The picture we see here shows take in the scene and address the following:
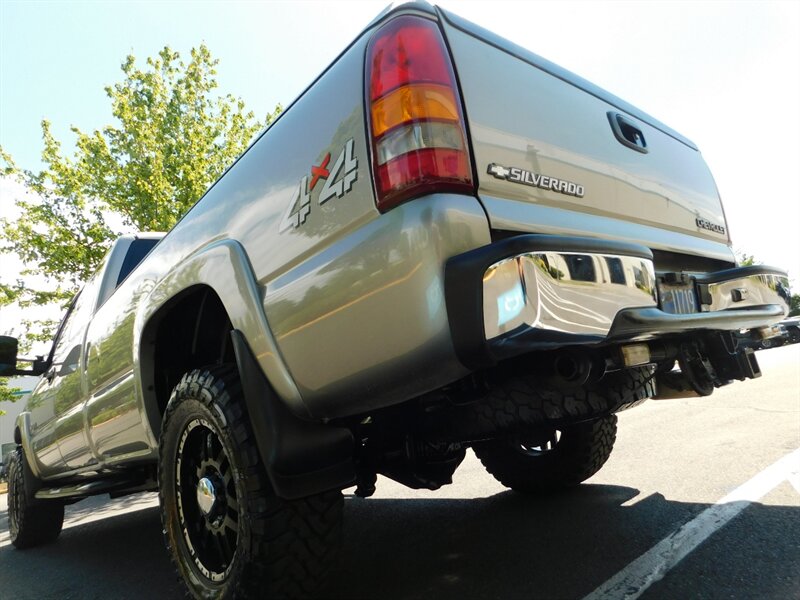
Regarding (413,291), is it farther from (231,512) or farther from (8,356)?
(8,356)

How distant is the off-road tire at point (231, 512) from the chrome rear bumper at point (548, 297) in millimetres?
856

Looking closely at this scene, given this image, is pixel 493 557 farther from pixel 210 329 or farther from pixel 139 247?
pixel 139 247

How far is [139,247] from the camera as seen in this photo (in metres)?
3.74

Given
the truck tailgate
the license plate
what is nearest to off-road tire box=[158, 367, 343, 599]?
the truck tailgate

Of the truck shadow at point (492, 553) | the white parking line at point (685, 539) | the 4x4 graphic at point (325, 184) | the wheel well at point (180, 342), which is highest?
the 4x4 graphic at point (325, 184)

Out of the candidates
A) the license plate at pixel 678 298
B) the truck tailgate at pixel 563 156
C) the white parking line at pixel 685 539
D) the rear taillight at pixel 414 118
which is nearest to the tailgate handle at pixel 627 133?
the truck tailgate at pixel 563 156

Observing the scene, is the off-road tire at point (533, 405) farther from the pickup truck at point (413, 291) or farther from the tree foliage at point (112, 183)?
the tree foliage at point (112, 183)

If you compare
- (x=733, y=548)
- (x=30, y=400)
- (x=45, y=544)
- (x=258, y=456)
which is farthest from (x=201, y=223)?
(x=45, y=544)

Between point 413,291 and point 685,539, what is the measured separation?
6.07 ft

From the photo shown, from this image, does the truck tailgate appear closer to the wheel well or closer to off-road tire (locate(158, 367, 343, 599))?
off-road tire (locate(158, 367, 343, 599))

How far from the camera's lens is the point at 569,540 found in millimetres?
2541

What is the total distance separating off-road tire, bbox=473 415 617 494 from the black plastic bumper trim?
1581mm

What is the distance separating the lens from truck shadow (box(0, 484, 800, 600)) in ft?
6.84

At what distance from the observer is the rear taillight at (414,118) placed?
4.68ft
